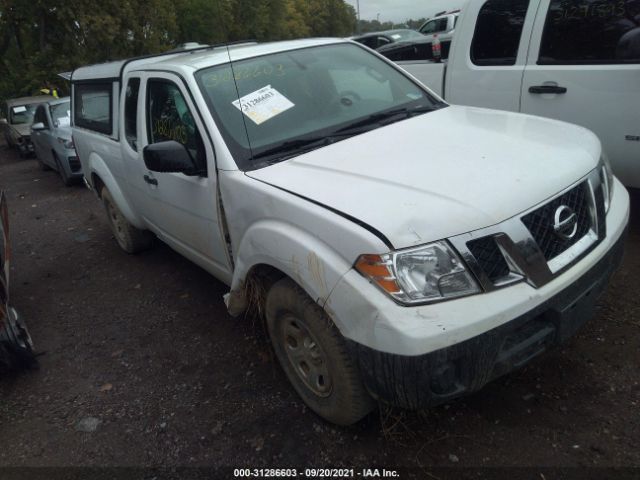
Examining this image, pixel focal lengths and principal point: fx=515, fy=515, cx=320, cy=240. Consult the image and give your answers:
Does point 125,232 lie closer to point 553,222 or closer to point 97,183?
point 97,183

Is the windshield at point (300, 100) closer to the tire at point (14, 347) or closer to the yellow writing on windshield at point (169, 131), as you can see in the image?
the yellow writing on windshield at point (169, 131)

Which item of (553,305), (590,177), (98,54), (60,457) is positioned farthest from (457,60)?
(98,54)

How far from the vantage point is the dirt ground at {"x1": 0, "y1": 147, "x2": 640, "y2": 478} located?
2381mm

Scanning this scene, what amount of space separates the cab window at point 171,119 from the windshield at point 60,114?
6910mm

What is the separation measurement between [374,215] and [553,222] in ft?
2.52

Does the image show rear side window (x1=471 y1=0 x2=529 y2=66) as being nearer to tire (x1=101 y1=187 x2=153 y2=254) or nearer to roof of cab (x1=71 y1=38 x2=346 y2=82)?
roof of cab (x1=71 y1=38 x2=346 y2=82)

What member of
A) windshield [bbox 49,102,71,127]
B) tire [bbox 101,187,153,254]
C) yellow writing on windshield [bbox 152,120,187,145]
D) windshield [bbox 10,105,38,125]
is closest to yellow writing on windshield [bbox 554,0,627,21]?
yellow writing on windshield [bbox 152,120,187,145]

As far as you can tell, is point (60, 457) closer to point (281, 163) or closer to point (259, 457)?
point (259, 457)

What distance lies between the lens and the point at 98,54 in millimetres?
23109

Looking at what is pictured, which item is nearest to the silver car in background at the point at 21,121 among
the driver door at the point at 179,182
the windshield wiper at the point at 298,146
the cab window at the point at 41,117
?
the cab window at the point at 41,117

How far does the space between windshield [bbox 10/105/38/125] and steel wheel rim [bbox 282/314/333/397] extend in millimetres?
14301

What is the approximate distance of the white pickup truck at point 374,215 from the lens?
196 cm

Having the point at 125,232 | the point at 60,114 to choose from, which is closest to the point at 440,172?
the point at 125,232

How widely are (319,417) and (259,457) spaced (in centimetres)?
36
